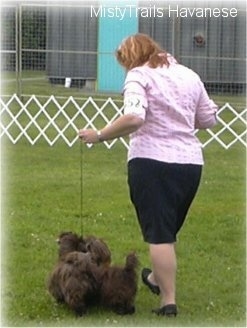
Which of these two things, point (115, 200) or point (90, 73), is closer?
point (115, 200)

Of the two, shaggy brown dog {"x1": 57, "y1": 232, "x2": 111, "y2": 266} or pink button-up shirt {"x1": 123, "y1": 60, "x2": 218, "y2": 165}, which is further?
shaggy brown dog {"x1": 57, "y1": 232, "x2": 111, "y2": 266}

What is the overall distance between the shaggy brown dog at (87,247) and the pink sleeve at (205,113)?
102 centimetres

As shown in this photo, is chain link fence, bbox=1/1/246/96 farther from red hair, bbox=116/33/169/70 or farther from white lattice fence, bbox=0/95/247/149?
red hair, bbox=116/33/169/70

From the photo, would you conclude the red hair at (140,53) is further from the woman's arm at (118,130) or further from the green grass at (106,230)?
the green grass at (106,230)

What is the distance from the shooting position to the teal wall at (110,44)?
20984mm

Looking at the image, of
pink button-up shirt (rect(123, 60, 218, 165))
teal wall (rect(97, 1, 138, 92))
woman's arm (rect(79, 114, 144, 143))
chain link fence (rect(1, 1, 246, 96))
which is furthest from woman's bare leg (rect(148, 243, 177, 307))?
teal wall (rect(97, 1, 138, 92))

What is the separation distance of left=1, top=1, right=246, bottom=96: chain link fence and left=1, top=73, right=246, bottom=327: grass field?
Result: 6.45 m

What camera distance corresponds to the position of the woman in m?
5.87

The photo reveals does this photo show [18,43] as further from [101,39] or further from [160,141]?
[160,141]

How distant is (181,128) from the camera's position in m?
5.94

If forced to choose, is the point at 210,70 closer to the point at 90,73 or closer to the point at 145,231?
the point at 90,73

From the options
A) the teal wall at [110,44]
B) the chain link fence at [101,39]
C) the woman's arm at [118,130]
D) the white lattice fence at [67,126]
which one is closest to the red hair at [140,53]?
the woman's arm at [118,130]

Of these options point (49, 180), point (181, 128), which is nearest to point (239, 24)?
point (49, 180)

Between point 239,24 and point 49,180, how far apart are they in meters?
10.9
